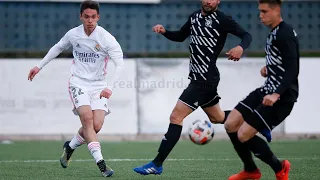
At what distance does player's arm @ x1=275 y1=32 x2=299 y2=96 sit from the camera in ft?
25.2

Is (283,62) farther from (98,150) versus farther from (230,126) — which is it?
(98,150)

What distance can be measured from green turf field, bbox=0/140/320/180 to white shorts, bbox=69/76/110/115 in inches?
31.9

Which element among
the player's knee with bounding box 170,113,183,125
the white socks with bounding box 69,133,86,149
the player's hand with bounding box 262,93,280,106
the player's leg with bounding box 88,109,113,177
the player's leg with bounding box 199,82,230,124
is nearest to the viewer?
the player's hand with bounding box 262,93,280,106

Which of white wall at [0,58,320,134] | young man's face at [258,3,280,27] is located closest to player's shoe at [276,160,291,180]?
young man's face at [258,3,280,27]

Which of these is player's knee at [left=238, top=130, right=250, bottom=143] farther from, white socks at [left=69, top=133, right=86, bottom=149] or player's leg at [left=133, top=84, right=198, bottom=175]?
white socks at [left=69, top=133, right=86, bottom=149]

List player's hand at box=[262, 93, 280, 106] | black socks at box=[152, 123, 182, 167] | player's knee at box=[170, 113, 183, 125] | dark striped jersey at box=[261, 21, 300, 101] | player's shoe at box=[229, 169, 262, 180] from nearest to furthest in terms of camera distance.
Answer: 1. player's hand at box=[262, 93, 280, 106]
2. dark striped jersey at box=[261, 21, 300, 101]
3. player's shoe at box=[229, 169, 262, 180]
4. black socks at box=[152, 123, 182, 167]
5. player's knee at box=[170, 113, 183, 125]

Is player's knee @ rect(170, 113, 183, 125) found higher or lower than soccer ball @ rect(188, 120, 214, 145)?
higher

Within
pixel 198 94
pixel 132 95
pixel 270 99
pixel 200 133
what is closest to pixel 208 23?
pixel 198 94

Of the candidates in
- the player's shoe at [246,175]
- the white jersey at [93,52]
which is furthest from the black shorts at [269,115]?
the white jersey at [93,52]

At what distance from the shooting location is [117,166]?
10.5 m

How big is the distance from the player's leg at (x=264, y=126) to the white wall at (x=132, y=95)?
22.9 ft

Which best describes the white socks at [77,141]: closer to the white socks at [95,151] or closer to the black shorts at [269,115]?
the white socks at [95,151]

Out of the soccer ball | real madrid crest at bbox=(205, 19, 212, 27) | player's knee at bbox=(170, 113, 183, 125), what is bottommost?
the soccer ball

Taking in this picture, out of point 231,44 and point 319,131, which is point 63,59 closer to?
point 231,44
